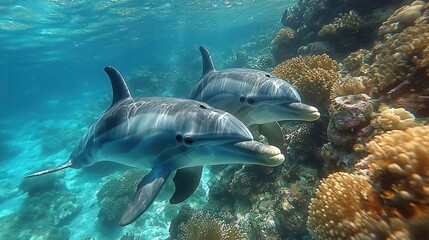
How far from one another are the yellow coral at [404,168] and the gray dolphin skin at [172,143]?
0.97m

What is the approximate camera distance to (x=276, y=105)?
4004 mm

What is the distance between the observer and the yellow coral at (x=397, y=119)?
9.85ft

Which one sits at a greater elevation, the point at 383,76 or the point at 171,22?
the point at 383,76

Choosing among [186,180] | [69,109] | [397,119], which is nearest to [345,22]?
[397,119]

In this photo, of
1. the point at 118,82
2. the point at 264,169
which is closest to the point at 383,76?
the point at 264,169

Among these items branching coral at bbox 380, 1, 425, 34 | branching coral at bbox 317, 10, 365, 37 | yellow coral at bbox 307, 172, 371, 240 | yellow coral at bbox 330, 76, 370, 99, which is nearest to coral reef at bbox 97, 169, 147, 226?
branching coral at bbox 317, 10, 365, 37

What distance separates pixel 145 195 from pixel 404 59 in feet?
13.3

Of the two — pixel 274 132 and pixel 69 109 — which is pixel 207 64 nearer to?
pixel 274 132

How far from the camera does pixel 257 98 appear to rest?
4180 mm

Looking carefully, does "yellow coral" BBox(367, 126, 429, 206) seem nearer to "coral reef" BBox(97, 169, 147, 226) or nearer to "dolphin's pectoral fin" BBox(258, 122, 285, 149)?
"dolphin's pectoral fin" BBox(258, 122, 285, 149)

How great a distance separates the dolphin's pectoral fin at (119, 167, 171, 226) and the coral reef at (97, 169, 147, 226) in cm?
998

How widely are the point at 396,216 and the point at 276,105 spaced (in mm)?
2232

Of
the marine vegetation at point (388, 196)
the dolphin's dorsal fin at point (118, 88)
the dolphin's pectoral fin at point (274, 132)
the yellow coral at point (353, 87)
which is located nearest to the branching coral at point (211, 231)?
the dolphin's pectoral fin at point (274, 132)

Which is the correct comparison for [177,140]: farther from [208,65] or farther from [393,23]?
[393,23]
